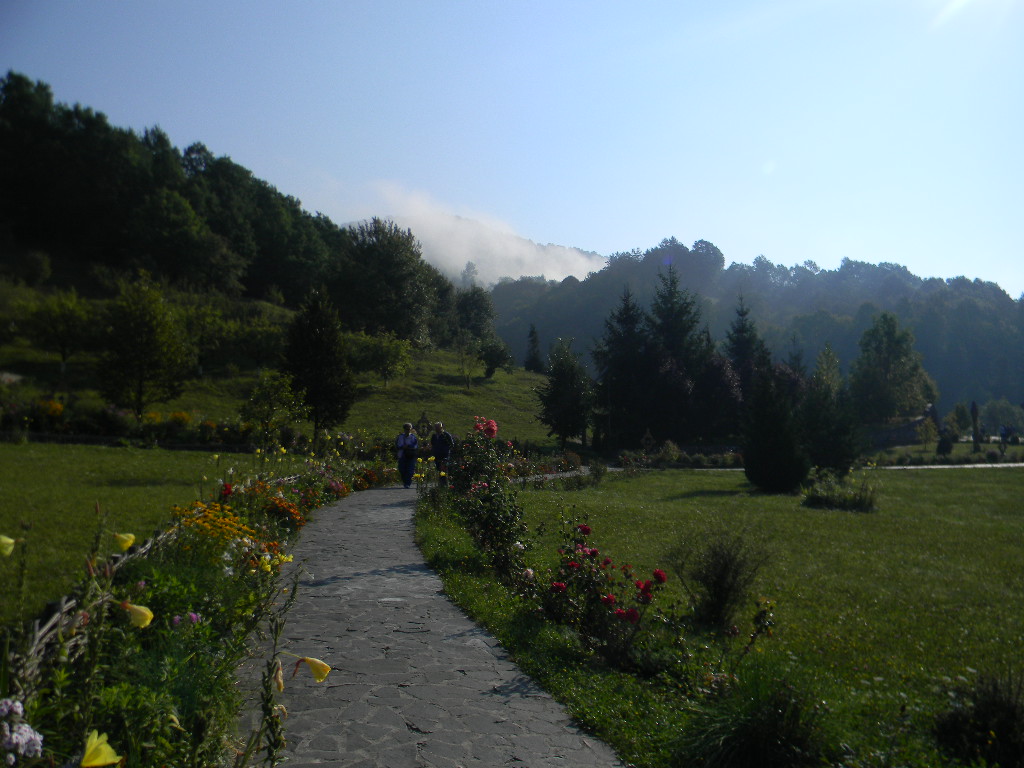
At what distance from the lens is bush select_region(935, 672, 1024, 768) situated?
4.12 metres

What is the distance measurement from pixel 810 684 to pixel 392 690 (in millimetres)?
2767

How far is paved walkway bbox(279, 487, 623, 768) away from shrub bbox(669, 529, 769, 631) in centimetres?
291

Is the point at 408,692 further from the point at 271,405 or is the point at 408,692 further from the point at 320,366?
the point at 320,366

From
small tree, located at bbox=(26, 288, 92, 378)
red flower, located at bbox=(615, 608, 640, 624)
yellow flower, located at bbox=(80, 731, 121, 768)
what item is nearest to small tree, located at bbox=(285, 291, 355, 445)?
small tree, located at bbox=(26, 288, 92, 378)

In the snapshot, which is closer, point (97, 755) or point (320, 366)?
point (97, 755)

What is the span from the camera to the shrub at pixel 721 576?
7.94 metres

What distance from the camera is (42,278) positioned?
45.4 metres

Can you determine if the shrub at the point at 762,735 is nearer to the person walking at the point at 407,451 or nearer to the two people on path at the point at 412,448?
the two people on path at the point at 412,448

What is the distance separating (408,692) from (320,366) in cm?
2276

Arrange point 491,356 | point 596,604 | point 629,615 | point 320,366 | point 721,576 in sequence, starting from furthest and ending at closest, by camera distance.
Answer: point 491,356 < point 320,366 < point 721,576 < point 596,604 < point 629,615

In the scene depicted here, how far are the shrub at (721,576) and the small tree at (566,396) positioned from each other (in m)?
27.1

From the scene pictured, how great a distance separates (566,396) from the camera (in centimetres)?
3553

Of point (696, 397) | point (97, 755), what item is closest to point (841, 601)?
point (97, 755)

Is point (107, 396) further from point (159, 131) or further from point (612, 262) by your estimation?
point (612, 262)
